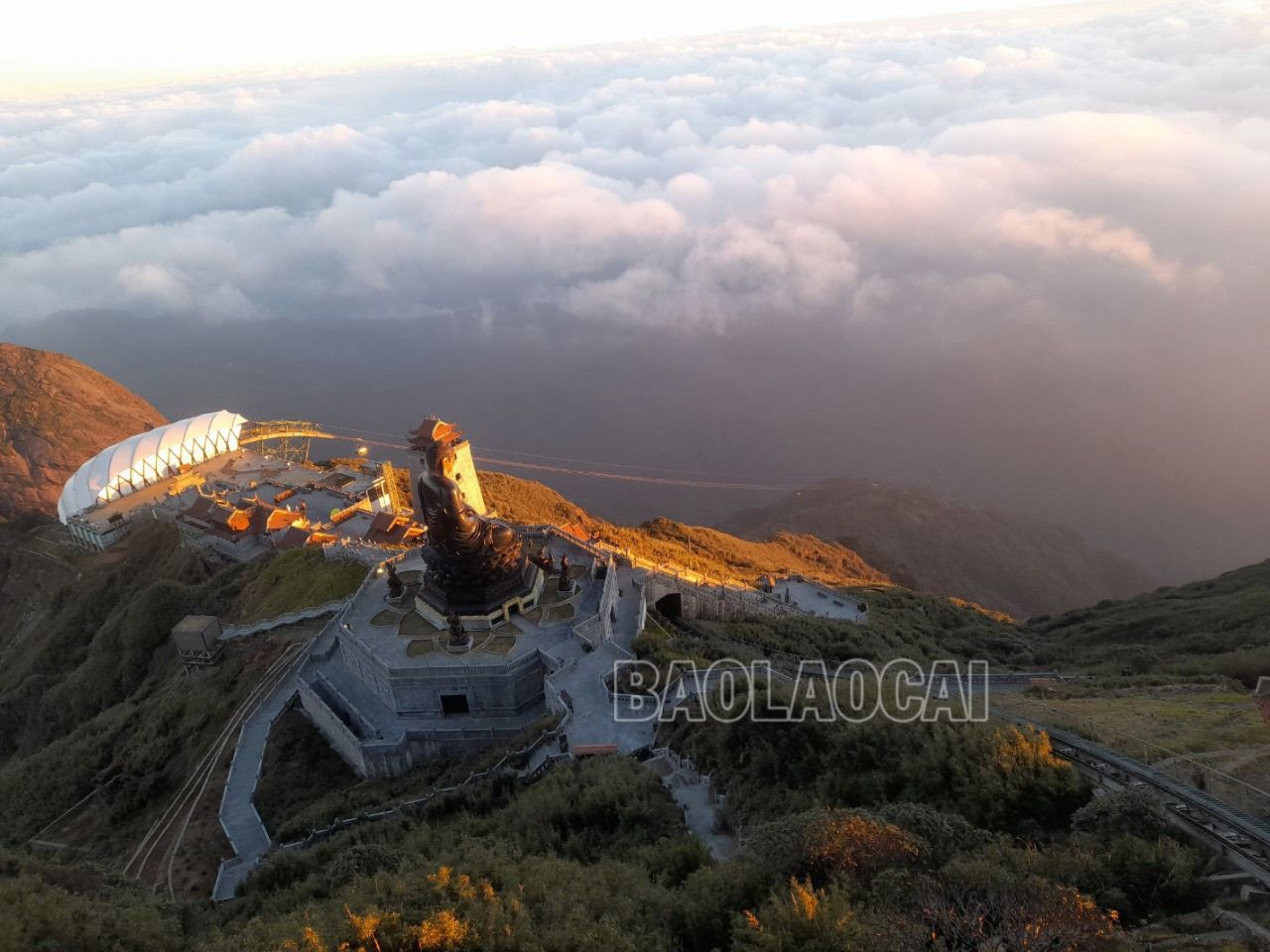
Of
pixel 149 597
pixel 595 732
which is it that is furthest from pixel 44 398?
pixel 595 732

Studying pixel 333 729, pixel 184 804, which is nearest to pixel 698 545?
pixel 333 729

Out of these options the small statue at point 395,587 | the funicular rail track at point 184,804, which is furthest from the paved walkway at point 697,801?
the small statue at point 395,587

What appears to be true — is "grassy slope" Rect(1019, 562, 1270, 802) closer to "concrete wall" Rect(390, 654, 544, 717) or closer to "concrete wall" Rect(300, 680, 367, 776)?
"concrete wall" Rect(390, 654, 544, 717)

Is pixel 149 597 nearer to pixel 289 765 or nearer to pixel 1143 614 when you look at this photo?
pixel 289 765

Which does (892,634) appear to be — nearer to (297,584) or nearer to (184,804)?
(297,584)

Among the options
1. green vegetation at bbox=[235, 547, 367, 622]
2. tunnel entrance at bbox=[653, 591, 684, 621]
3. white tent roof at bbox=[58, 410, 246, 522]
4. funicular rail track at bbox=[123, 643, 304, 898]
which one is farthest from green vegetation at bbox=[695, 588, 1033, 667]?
white tent roof at bbox=[58, 410, 246, 522]

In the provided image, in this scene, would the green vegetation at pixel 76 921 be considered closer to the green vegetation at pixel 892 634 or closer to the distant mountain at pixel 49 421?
the green vegetation at pixel 892 634
